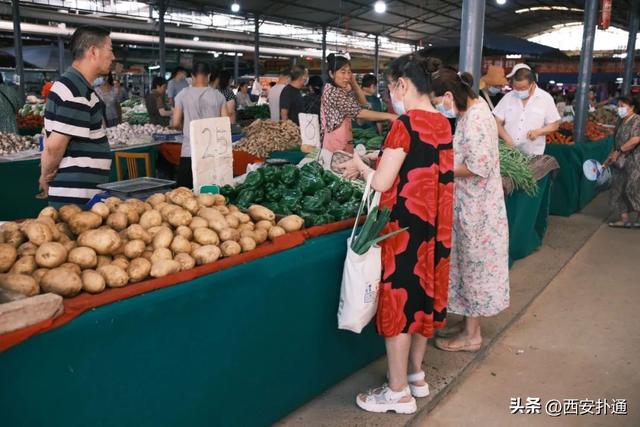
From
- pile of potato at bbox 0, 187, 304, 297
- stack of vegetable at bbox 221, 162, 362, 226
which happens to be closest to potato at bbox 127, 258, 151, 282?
pile of potato at bbox 0, 187, 304, 297

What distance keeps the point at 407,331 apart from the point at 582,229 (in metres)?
4.82

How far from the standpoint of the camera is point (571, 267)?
17.6 feet

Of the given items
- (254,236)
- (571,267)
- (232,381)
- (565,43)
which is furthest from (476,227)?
(565,43)

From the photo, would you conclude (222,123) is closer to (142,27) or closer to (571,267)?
(571,267)

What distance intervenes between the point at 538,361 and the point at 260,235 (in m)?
2.03

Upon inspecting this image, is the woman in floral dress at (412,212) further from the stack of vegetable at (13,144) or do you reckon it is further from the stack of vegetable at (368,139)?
the stack of vegetable at (13,144)

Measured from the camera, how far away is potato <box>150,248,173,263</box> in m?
2.11

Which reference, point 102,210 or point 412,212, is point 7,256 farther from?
point 412,212

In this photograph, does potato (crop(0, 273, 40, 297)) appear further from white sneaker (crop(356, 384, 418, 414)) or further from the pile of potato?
white sneaker (crop(356, 384, 418, 414))

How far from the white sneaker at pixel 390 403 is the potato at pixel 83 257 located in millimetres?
1474

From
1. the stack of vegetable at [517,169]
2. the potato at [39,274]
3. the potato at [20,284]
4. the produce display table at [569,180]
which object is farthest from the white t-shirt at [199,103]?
the produce display table at [569,180]

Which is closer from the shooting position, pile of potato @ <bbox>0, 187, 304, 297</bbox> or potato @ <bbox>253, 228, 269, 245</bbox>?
pile of potato @ <bbox>0, 187, 304, 297</bbox>

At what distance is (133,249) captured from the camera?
2.11 m

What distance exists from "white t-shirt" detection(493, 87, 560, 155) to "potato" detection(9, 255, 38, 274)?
15.0 feet
